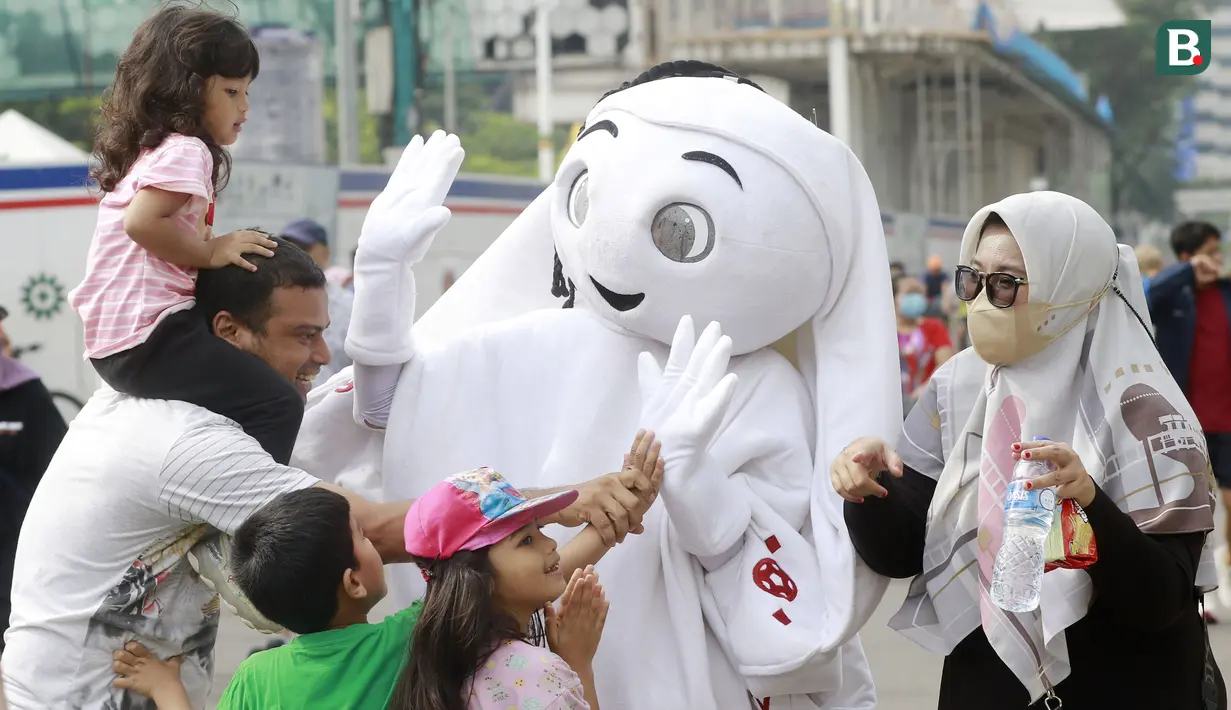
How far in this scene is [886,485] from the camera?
3.17m

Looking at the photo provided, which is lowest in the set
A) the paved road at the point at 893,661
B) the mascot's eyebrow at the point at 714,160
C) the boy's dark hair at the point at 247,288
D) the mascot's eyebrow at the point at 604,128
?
the paved road at the point at 893,661

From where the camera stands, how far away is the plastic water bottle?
274 cm

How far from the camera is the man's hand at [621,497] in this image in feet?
10.8

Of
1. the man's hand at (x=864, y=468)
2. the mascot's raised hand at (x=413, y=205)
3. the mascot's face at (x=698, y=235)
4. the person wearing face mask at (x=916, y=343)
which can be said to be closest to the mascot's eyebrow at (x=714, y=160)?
the mascot's face at (x=698, y=235)

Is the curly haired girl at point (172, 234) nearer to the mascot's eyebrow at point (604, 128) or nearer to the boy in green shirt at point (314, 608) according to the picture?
the boy in green shirt at point (314, 608)

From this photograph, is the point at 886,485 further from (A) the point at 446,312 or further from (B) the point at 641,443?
(A) the point at 446,312

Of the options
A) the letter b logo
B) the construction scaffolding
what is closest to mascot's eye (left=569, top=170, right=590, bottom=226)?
the letter b logo

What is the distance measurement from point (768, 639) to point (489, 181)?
1079cm

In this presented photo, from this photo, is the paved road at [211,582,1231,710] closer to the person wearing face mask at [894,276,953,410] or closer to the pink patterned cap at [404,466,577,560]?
the person wearing face mask at [894,276,953,410]

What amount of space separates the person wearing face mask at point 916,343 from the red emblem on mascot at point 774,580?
7454 mm

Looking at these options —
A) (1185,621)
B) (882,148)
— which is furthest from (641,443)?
(882,148)

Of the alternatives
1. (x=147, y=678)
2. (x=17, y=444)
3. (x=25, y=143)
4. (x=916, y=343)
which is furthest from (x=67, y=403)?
(x=147, y=678)

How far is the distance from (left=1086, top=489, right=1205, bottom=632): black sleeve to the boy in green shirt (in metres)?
1.21

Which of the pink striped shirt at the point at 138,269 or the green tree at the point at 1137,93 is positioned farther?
the green tree at the point at 1137,93
